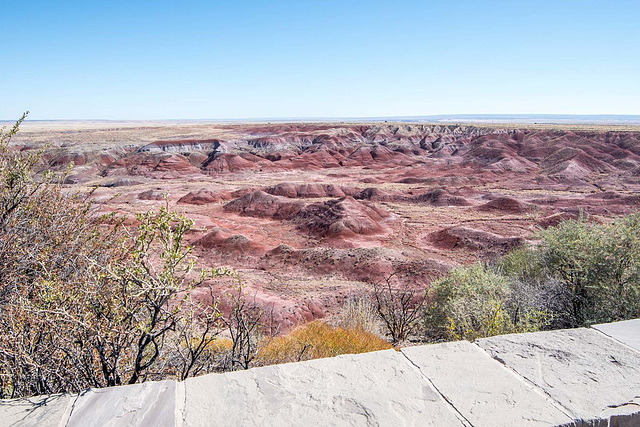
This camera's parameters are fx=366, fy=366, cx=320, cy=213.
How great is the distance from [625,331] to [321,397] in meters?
2.91

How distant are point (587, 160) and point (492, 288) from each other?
52148mm

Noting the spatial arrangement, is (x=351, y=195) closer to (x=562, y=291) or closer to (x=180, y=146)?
(x=562, y=291)

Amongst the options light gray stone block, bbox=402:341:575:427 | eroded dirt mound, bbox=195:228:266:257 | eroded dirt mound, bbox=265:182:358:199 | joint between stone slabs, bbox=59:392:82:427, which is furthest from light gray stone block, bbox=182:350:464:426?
eroded dirt mound, bbox=265:182:358:199

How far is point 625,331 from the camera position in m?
3.32

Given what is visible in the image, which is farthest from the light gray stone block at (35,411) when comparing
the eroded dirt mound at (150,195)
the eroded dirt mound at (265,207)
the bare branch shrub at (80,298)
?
the eroded dirt mound at (150,195)

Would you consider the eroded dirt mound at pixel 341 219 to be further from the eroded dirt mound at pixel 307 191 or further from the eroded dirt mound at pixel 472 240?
the eroded dirt mound at pixel 307 191

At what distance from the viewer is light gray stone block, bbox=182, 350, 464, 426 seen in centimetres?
221

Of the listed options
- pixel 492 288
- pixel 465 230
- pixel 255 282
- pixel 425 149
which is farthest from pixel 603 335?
pixel 425 149

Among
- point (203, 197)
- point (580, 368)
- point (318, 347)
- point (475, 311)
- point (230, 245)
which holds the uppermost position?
point (580, 368)

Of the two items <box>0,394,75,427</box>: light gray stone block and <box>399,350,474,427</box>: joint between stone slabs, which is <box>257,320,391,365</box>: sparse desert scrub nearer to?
<box>399,350,474,427</box>: joint between stone slabs

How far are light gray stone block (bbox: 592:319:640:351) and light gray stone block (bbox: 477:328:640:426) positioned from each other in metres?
0.09

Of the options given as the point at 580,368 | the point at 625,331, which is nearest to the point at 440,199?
the point at 625,331

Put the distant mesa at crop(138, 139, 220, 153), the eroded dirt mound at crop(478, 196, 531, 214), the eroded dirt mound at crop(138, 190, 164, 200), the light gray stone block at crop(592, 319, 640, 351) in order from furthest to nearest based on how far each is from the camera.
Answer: the distant mesa at crop(138, 139, 220, 153)
the eroded dirt mound at crop(138, 190, 164, 200)
the eroded dirt mound at crop(478, 196, 531, 214)
the light gray stone block at crop(592, 319, 640, 351)

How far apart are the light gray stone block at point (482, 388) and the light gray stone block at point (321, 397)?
0.39ft
